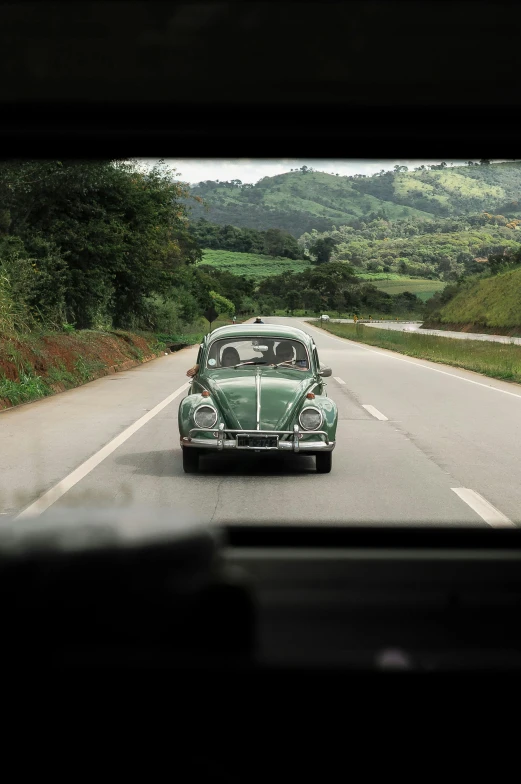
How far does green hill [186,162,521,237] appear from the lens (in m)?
6.95

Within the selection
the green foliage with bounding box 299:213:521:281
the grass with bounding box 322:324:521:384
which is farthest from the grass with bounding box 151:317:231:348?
the green foliage with bounding box 299:213:521:281

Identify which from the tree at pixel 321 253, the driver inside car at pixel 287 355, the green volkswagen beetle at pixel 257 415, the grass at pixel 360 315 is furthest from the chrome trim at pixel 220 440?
the tree at pixel 321 253

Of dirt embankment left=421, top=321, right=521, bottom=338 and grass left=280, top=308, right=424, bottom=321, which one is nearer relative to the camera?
dirt embankment left=421, top=321, right=521, bottom=338

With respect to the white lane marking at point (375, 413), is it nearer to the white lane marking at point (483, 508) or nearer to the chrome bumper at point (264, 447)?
the chrome bumper at point (264, 447)

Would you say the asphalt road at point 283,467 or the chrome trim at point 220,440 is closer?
the asphalt road at point 283,467

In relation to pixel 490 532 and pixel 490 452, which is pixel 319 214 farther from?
pixel 490 532

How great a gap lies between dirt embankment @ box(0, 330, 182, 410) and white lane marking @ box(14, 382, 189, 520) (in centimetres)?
422

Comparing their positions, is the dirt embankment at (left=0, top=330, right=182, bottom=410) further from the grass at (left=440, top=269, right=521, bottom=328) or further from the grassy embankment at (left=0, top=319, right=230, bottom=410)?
the grass at (left=440, top=269, right=521, bottom=328)

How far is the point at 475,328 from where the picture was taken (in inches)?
2539

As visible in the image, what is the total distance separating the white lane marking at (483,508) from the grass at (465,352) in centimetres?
1599

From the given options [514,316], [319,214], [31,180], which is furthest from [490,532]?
[514,316]

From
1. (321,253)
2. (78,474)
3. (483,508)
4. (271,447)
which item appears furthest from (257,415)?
(321,253)

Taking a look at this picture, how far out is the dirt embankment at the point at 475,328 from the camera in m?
56.8

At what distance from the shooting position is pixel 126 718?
11.1 ft
